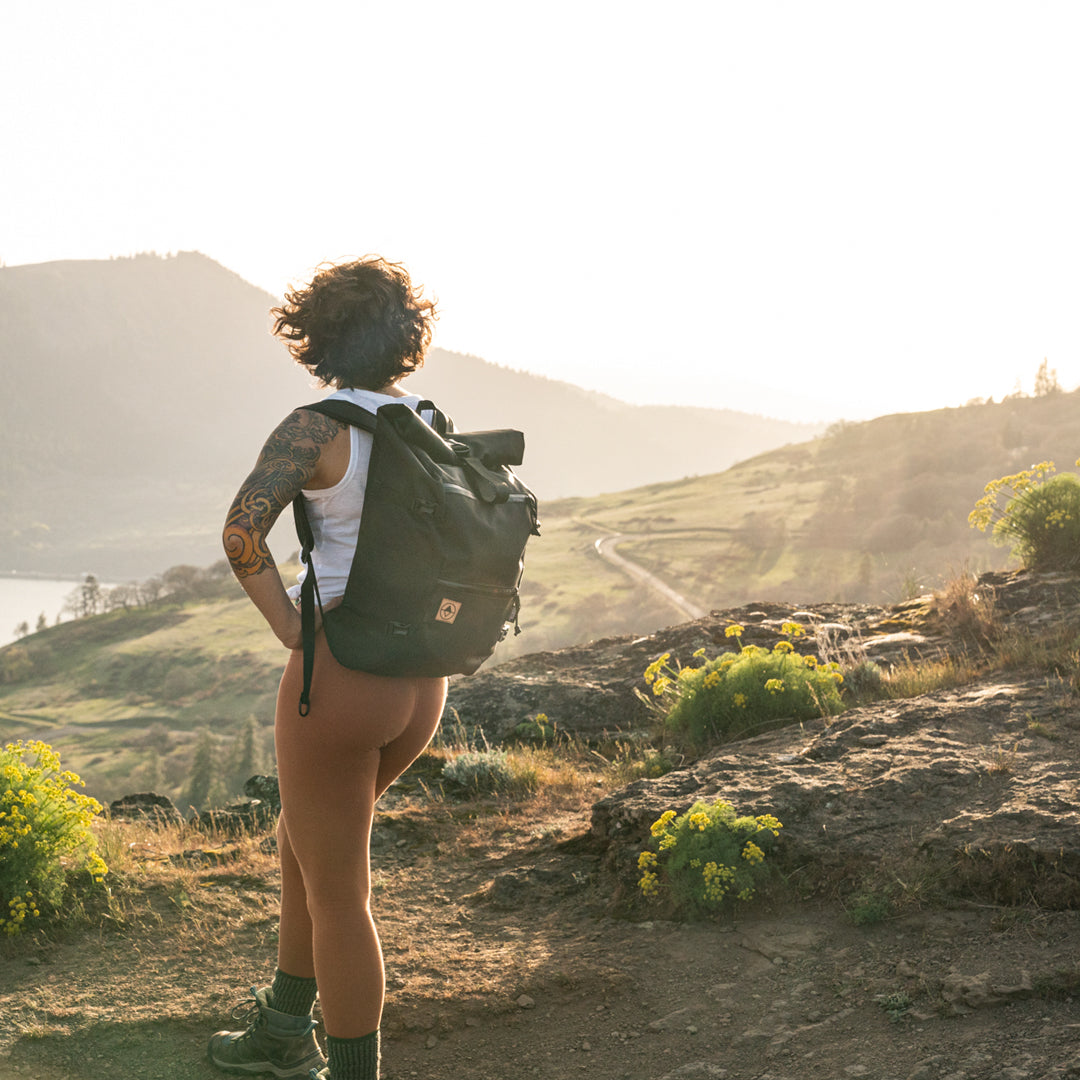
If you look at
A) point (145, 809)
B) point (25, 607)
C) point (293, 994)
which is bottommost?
point (25, 607)

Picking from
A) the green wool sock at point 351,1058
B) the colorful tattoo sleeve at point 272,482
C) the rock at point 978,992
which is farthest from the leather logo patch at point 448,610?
the rock at point 978,992

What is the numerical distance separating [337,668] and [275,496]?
46 cm

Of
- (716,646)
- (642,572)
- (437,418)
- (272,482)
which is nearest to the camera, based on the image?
(272,482)

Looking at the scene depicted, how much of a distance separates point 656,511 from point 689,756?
269 ft

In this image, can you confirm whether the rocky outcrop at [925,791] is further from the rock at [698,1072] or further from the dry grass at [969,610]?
the dry grass at [969,610]

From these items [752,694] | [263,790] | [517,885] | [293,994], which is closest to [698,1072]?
[293,994]

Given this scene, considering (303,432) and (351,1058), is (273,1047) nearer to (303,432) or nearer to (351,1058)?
(351,1058)

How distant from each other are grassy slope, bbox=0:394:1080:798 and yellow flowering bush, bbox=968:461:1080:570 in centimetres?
3178

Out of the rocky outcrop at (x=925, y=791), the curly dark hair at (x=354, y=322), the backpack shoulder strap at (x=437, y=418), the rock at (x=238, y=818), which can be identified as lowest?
the rock at (x=238, y=818)

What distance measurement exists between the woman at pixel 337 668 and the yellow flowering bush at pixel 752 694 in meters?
3.47

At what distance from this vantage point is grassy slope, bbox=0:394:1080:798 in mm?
54281

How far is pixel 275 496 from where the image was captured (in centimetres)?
219

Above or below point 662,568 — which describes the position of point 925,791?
above

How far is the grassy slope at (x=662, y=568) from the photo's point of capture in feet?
178
